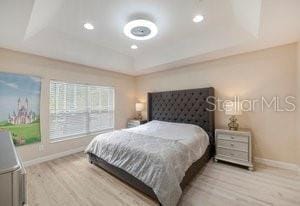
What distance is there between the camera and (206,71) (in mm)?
3859

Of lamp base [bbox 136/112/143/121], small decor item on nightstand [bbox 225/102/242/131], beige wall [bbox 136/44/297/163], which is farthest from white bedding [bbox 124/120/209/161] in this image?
lamp base [bbox 136/112/143/121]

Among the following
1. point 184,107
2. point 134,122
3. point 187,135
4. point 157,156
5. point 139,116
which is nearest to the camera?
point 157,156

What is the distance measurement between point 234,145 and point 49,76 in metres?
4.29

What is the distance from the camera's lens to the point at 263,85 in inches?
122

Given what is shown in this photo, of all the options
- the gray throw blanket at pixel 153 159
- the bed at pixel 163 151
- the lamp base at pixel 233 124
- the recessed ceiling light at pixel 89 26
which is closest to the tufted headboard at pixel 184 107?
the bed at pixel 163 151

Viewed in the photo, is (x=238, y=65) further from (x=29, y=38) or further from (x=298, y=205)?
(x=29, y=38)

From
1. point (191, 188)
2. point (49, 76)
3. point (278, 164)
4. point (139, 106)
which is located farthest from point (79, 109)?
point (278, 164)

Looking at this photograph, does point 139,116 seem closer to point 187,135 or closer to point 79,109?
point 79,109

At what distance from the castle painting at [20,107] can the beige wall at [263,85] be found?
155 inches

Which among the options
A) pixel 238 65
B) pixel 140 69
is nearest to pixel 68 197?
pixel 140 69

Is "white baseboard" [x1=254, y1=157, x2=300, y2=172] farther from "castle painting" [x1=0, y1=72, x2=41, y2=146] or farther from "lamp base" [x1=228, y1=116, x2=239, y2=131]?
"castle painting" [x1=0, y1=72, x2=41, y2=146]

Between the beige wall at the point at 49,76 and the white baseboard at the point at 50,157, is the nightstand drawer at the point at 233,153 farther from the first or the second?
the white baseboard at the point at 50,157

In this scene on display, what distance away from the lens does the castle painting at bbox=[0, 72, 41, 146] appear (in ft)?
9.37

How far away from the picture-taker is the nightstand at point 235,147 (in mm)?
2891
